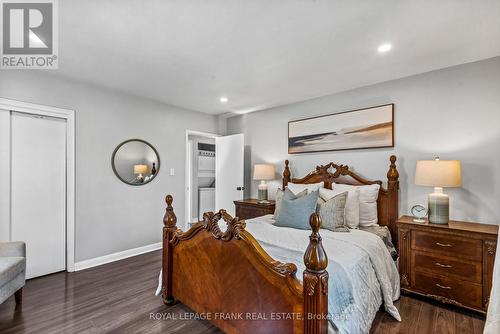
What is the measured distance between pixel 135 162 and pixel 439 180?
12.5 feet

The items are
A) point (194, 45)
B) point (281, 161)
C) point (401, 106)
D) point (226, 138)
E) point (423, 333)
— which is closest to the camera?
point (423, 333)

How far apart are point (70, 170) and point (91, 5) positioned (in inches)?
84.0

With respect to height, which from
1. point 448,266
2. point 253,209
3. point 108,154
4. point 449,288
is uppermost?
point 108,154

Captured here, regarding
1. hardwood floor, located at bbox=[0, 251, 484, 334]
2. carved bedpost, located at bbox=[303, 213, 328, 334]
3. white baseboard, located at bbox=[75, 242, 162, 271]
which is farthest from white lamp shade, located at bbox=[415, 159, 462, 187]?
white baseboard, located at bbox=[75, 242, 162, 271]

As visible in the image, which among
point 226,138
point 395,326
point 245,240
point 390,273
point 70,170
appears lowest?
point 395,326

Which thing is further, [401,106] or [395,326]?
[401,106]

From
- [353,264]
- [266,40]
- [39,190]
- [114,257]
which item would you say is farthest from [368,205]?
[39,190]

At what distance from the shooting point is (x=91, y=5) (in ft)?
5.55

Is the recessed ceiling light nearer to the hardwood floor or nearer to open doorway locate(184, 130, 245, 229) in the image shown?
the hardwood floor

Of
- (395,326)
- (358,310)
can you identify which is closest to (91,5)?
(358,310)

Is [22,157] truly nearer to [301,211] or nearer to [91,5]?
[91,5]

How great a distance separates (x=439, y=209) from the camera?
7.90ft

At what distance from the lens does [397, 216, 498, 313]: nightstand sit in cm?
211

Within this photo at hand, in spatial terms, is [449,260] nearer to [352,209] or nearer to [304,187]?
[352,209]
